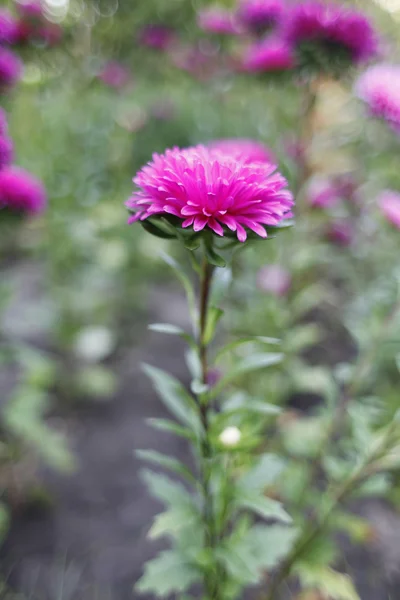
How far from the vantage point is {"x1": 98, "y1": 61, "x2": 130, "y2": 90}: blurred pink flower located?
2.16m

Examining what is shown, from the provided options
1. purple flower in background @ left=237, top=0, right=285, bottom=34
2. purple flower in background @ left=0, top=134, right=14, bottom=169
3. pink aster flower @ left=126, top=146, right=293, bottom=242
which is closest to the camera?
pink aster flower @ left=126, top=146, right=293, bottom=242

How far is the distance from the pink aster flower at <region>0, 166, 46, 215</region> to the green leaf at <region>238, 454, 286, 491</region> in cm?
76

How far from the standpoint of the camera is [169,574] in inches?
26.6

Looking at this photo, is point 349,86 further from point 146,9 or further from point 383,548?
point 146,9

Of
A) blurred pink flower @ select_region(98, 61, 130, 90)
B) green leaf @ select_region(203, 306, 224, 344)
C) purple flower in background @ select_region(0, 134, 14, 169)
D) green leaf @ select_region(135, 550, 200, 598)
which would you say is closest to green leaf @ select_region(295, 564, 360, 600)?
green leaf @ select_region(135, 550, 200, 598)

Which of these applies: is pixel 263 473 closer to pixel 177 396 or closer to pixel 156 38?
pixel 177 396

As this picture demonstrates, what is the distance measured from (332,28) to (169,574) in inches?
43.3

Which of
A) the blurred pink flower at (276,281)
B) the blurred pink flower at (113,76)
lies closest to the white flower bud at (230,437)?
the blurred pink flower at (276,281)

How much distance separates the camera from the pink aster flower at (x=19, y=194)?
0.99m

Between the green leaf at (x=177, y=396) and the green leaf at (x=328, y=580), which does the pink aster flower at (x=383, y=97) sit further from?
the green leaf at (x=328, y=580)

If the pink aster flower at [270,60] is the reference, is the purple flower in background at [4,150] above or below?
below

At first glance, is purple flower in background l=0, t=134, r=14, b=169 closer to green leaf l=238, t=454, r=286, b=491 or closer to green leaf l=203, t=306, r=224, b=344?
green leaf l=203, t=306, r=224, b=344

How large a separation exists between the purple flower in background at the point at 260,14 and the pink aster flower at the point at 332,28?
0.26 m

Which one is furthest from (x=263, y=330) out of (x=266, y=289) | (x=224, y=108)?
(x=224, y=108)
